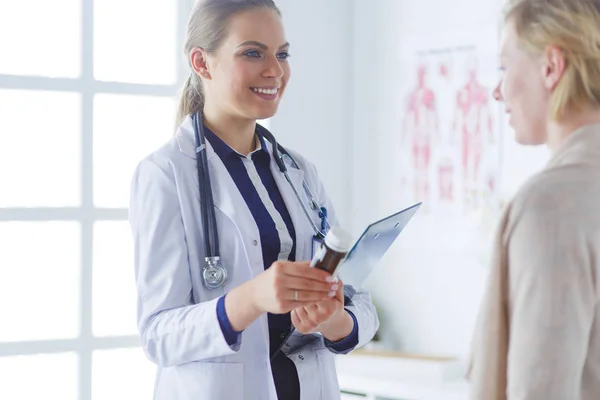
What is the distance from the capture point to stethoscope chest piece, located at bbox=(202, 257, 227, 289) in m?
1.81

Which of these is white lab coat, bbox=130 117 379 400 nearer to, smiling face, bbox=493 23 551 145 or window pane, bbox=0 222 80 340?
smiling face, bbox=493 23 551 145

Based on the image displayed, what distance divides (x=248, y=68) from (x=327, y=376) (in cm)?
72

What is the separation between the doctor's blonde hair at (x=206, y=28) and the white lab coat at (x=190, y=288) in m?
0.22

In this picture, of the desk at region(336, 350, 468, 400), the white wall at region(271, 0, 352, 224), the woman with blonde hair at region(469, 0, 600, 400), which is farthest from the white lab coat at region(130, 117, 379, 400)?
the white wall at region(271, 0, 352, 224)

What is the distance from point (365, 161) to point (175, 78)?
37.0 inches

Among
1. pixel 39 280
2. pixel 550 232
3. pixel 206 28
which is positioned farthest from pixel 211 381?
pixel 39 280

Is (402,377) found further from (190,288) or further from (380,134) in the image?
(190,288)

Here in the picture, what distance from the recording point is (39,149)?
3445mm

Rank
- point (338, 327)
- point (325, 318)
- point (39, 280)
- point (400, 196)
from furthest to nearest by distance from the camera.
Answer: point (400, 196) → point (39, 280) → point (338, 327) → point (325, 318)

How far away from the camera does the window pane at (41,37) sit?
11.1ft

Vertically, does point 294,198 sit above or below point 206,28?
below

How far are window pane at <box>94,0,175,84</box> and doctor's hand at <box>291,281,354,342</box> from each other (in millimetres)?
2063

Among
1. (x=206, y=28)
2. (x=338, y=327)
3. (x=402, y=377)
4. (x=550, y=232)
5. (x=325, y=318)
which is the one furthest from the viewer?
(x=402, y=377)

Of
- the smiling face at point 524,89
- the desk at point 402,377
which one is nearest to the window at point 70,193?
the desk at point 402,377
